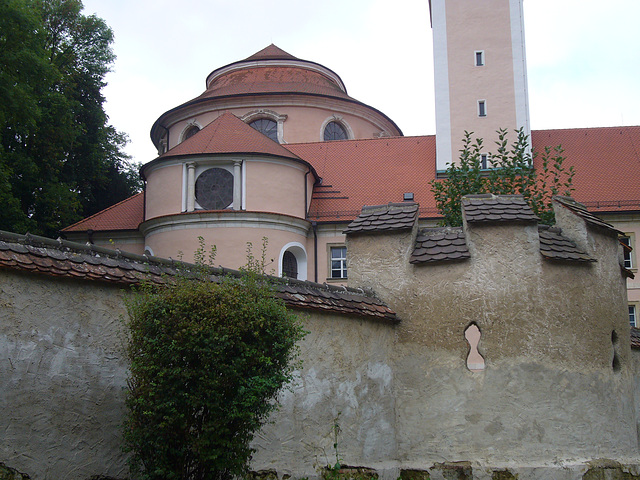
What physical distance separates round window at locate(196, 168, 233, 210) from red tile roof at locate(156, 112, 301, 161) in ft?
2.39

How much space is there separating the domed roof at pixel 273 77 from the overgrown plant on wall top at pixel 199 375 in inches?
1038

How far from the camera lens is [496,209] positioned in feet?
36.0

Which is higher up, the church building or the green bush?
the church building

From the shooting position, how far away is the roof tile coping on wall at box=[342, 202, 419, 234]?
36.4ft

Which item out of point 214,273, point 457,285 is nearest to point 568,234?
point 457,285

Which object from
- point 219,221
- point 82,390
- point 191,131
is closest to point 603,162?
point 219,221

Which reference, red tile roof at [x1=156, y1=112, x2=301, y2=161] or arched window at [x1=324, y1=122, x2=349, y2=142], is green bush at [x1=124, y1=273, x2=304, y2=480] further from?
arched window at [x1=324, y1=122, x2=349, y2=142]

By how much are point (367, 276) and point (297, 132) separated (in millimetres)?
22270

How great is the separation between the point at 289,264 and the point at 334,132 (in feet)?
30.3

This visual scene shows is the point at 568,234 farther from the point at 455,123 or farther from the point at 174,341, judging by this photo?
the point at 455,123

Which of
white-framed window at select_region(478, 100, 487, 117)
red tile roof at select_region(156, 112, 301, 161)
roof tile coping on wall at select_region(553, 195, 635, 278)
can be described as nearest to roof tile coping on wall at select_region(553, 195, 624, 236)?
roof tile coping on wall at select_region(553, 195, 635, 278)

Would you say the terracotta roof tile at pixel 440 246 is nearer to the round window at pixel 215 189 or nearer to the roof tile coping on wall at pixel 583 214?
the roof tile coping on wall at pixel 583 214

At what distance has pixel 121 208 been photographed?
→ 2912cm

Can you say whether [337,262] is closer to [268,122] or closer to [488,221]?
[268,122]
